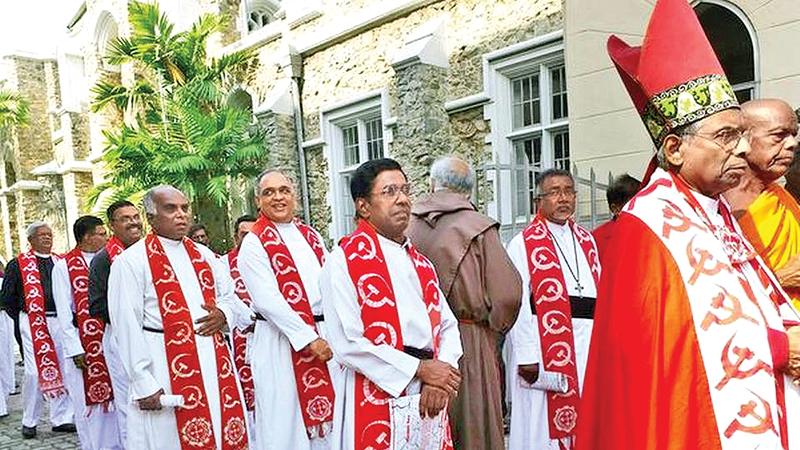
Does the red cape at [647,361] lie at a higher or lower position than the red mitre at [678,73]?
lower

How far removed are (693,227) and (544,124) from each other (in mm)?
7282

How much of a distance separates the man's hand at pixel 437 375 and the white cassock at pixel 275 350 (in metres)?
1.06

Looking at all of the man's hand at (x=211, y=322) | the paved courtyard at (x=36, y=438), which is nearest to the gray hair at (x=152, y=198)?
the man's hand at (x=211, y=322)

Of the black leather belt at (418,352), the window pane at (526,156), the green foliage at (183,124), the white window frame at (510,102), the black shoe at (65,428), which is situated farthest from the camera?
the green foliage at (183,124)

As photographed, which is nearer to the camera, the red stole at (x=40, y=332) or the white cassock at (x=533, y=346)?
the white cassock at (x=533, y=346)

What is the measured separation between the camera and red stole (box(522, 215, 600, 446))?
12.1 ft

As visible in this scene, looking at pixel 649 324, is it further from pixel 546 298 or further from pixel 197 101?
pixel 197 101

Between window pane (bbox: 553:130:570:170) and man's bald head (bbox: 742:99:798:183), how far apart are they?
6257 millimetres

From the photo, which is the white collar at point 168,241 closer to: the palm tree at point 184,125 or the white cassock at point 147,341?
the white cassock at point 147,341

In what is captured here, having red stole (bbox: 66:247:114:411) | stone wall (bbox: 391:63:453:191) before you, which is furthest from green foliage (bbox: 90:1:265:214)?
red stole (bbox: 66:247:114:411)

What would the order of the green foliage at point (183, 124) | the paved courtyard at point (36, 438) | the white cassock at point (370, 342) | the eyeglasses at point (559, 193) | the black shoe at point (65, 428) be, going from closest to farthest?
1. the white cassock at point (370, 342)
2. the eyeglasses at point (559, 193)
3. the paved courtyard at point (36, 438)
4. the black shoe at point (65, 428)
5. the green foliage at point (183, 124)

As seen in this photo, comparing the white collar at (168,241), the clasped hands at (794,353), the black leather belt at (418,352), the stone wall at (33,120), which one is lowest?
the black leather belt at (418,352)

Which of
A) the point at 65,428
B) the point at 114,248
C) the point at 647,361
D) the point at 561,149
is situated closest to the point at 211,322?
the point at 114,248

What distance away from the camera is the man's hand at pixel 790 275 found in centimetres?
231
